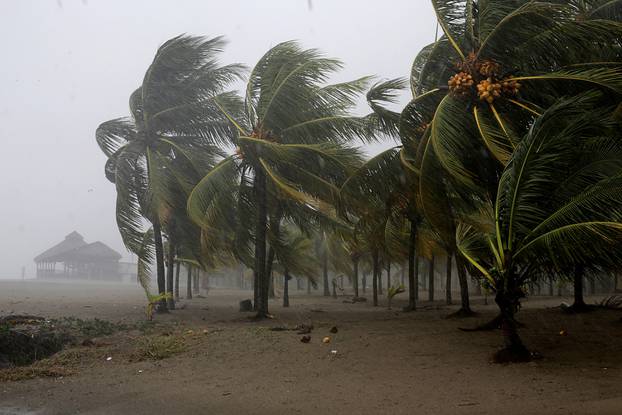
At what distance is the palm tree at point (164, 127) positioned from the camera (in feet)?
50.9

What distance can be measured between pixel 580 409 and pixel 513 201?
9.13ft

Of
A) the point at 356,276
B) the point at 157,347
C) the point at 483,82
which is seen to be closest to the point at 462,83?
the point at 483,82

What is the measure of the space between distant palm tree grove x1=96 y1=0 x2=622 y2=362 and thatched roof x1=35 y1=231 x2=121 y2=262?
53.5 meters

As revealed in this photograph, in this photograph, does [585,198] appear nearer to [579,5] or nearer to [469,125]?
[469,125]

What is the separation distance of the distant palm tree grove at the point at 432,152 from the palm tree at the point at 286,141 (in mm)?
39

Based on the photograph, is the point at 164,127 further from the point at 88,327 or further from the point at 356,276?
the point at 356,276

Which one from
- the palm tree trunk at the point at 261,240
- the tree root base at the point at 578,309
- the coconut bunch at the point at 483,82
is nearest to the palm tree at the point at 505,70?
the coconut bunch at the point at 483,82

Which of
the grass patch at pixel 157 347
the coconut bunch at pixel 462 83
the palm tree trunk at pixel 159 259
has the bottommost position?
the grass patch at pixel 157 347

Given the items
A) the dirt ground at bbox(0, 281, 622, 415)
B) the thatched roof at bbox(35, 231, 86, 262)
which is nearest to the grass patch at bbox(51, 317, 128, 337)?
the dirt ground at bbox(0, 281, 622, 415)

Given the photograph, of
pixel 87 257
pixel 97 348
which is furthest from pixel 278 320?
pixel 87 257

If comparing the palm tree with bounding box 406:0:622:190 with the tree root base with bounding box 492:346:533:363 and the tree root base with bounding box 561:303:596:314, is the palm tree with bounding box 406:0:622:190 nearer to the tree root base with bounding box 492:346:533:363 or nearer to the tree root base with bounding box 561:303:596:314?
the tree root base with bounding box 492:346:533:363

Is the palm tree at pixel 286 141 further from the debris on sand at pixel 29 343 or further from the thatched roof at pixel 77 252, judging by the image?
the thatched roof at pixel 77 252

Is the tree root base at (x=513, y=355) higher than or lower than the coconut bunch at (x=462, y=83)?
lower

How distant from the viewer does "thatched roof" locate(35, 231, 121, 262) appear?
6631cm
